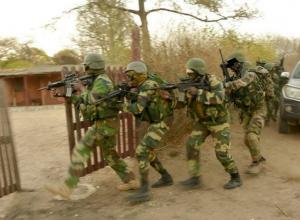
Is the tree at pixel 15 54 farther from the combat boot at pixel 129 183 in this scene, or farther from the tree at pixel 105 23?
the combat boot at pixel 129 183

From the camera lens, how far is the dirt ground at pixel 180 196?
482 centimetres

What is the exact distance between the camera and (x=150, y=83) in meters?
5.12

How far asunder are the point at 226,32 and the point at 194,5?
1.34 metres

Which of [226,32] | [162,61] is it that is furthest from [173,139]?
[226,32]

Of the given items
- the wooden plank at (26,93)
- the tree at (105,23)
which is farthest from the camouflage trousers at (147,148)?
the wooden plank at (26,93)

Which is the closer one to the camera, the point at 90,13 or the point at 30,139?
the point at 30,139

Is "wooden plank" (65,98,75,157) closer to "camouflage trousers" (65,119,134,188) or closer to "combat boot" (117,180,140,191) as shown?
"camouflage trousers" (65,119,134,188)

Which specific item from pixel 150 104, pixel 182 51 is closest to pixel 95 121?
pixel 150 104

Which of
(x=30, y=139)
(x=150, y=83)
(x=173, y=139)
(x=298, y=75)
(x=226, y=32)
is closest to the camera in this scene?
(x=150, y=83)

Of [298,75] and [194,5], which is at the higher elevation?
[194,5]

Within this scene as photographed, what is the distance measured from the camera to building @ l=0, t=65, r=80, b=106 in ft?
93.4

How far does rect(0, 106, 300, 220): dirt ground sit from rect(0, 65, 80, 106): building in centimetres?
2147

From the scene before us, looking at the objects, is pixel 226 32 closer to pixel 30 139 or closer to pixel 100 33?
pixel 100 33

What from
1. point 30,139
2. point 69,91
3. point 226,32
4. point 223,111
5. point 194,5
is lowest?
point 30,139
